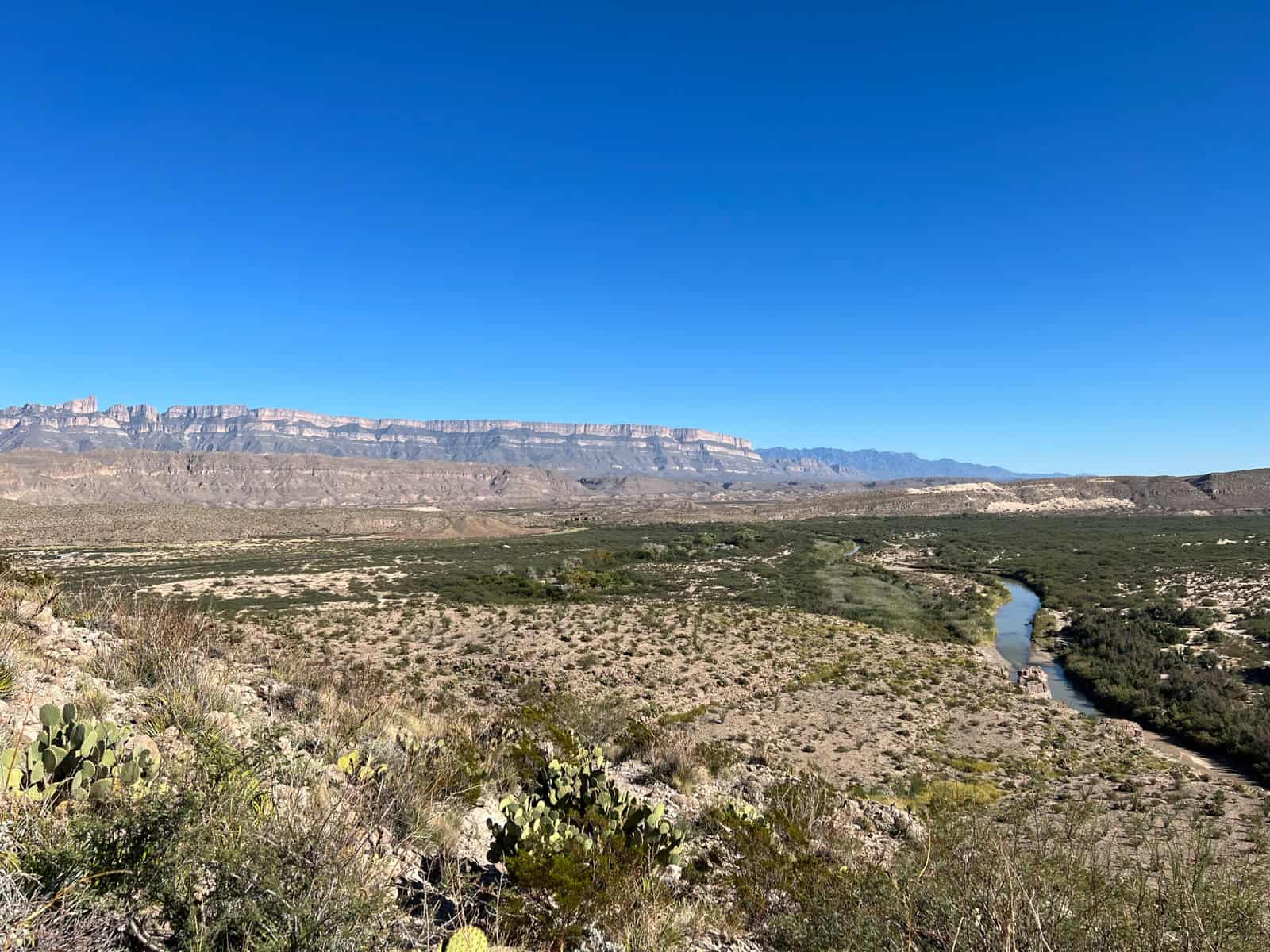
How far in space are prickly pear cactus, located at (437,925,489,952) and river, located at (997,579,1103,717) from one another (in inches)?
825

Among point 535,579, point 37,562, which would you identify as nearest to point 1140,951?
point 535,579

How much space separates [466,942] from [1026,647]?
30282mm

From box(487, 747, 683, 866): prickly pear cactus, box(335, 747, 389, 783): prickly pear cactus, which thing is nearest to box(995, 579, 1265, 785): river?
box(487, 747, 683, 866): prickly pear cactus

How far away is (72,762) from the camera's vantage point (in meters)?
4.24

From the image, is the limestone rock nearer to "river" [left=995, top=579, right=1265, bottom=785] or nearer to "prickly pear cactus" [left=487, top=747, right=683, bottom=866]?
"river" [left=995, top=579, right=1265, bottom=785]

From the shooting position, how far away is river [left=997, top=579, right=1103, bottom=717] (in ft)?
67.0

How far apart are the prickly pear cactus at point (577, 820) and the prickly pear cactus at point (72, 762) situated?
2.55m

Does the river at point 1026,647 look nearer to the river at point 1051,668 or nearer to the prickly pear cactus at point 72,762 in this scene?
the river at point 1051,668

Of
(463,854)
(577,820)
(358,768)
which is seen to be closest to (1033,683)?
(577,820)

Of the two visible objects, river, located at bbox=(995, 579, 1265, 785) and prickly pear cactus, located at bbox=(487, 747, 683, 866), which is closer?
prickly pear cactus, located at bbox=(487, 747, 683, 866)

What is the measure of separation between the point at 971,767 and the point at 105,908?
49.2 ft

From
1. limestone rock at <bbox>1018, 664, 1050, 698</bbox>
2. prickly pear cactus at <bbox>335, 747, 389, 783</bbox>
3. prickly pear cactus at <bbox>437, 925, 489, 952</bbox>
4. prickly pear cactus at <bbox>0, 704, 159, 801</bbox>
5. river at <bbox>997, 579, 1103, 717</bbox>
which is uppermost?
prickly pear cactus at <bbox>0, 704, 159, 801</bbox>

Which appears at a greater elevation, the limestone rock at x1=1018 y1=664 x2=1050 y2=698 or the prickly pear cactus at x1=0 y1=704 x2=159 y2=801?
the prickly pear cactus at x1=0 y1=704 x2=159 y2=801

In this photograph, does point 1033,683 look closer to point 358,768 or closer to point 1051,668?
point 1051,668
